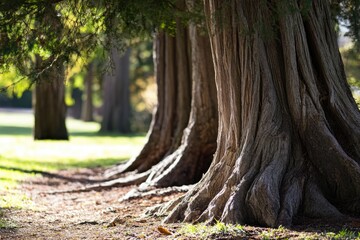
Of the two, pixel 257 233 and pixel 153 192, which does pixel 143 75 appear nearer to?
pixel 153 192

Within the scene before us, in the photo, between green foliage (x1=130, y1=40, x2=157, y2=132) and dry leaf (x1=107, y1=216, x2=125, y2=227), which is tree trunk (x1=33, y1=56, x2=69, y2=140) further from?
dry leaf (x1=107, y1=216, x2=125, y2=227)

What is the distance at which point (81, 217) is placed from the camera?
9.23 meters

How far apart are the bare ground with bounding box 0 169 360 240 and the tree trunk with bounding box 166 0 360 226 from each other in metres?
0.43

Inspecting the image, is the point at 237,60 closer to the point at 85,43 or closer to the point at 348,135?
the point at 348,135

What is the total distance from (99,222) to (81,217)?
0.77 m

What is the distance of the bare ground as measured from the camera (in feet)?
22.5

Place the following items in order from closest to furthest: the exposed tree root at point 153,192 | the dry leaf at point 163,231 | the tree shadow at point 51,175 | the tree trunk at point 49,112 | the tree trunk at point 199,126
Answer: the dry leaf at point 163,231, the exposed tree root at point 153,192, the tree trunk at point 199,126, the tree shadow at point 51,175, the tree trunk at point 49,112

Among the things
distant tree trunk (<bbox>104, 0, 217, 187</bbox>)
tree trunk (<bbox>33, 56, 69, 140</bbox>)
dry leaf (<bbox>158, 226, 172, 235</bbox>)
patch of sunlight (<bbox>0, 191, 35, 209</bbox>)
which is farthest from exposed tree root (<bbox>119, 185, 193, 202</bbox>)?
tree trunk (<bbox>33, 56, 69, 140</bbox>)

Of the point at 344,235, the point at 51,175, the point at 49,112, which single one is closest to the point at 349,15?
the point at 344,235

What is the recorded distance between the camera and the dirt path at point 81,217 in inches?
298

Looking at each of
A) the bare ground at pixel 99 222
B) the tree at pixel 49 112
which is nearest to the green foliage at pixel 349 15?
the bare ground at pixel 99 222

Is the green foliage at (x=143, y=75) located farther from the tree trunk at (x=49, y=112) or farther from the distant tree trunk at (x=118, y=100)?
the tree trunk at (x=49, y=112)

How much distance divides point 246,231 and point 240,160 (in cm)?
121

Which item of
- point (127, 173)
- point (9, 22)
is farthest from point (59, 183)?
point (9, 22)
